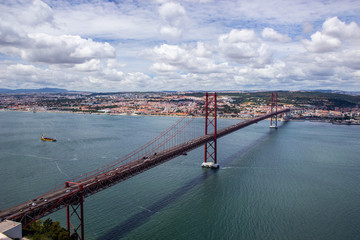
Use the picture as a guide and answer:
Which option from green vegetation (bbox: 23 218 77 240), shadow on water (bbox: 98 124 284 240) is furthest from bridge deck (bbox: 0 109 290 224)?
shadow on water (bbox: 98 124 284 240)

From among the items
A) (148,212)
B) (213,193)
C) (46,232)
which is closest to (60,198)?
(46,232)

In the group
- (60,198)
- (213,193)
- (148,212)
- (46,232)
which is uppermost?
(60,198)

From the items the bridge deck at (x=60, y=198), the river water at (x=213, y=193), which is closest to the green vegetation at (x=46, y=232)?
the bridge deck at (x=60, y=198)

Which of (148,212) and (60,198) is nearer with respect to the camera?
(60,198)

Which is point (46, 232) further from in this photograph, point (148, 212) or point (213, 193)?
point (213, 193)

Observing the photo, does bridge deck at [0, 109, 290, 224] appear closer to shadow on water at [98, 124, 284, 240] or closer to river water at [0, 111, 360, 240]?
shadow on water at [98, 124, 284, 240]

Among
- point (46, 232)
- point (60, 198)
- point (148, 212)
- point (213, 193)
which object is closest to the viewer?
point (60, 198)

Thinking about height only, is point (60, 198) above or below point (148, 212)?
above

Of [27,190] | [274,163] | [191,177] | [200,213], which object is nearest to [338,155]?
[274,163]

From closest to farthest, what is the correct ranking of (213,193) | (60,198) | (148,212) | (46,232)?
(60,198), (46,232), (148,212), (213,193)

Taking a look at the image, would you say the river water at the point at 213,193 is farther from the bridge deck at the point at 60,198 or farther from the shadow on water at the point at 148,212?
the bridge deck at the point at 60,198
